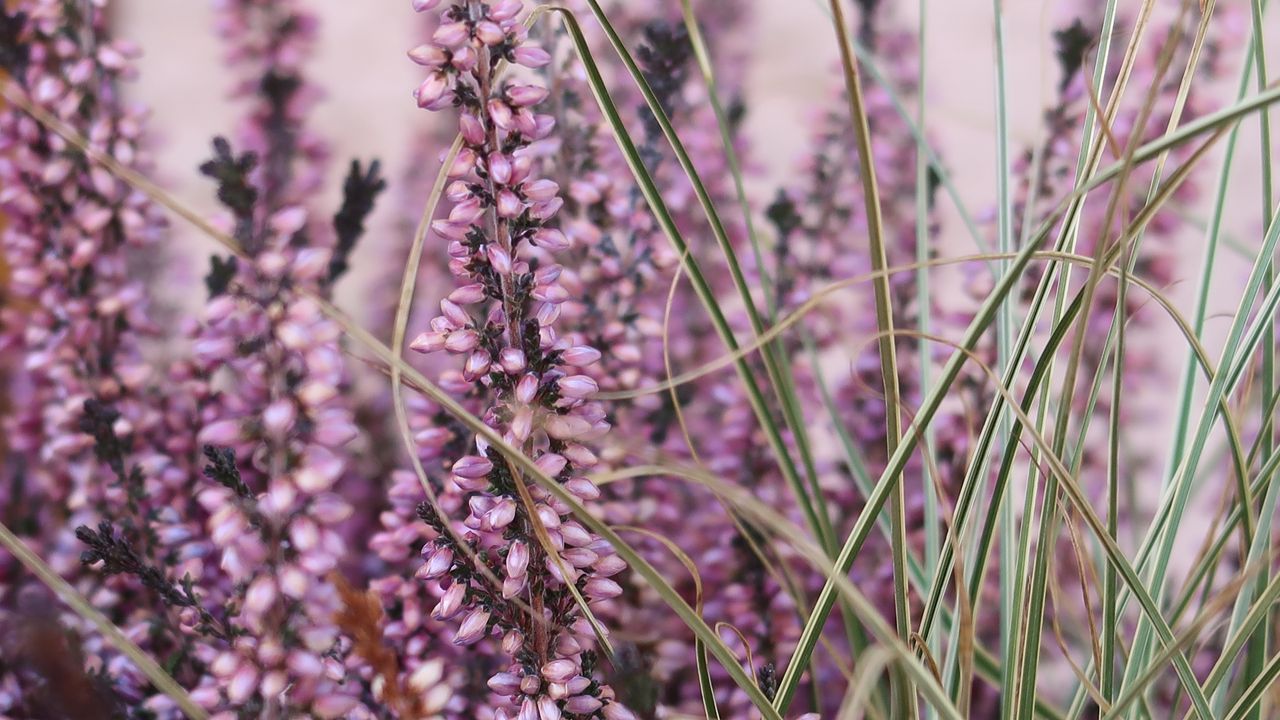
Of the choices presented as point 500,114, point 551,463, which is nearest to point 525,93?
point 500,114

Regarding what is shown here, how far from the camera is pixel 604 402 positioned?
1.82 feet

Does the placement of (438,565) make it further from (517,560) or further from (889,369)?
(889,369)

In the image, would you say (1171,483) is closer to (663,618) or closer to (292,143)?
(663,618)

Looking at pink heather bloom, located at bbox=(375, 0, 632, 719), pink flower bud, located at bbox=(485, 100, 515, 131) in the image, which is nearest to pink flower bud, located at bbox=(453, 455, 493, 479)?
pink heather bloom, located at bbox=(375, 0, 632, 719)

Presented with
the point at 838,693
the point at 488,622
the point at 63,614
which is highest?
the point at 63,614

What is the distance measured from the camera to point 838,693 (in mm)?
661

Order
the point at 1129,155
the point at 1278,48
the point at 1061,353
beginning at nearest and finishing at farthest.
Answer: the point at 1129,155
the point at 1061,353
the point at 1278,48

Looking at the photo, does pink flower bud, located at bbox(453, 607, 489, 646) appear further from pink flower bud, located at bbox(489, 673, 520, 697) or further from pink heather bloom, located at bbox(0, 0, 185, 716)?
pink heather bloom, located at bbox(0, 0, 185, 716)

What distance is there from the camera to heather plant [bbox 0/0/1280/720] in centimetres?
36

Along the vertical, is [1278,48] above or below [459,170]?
above

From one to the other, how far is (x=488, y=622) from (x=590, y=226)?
0.74ft

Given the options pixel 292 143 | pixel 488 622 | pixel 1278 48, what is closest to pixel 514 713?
pixel 488 622

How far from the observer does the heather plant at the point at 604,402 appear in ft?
1.18

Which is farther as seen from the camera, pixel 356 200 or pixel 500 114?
pixel 356 200
